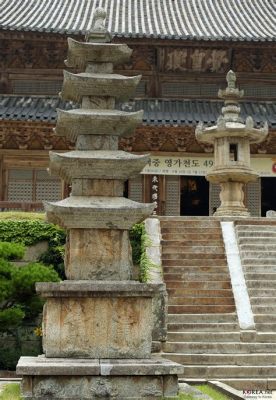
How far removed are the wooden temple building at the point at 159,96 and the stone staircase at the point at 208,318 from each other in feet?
22.3

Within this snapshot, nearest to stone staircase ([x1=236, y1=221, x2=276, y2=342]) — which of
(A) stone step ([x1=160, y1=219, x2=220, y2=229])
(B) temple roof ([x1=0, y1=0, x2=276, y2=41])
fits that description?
(A) stone step ([x1=160, y1=219, x2=220, y2=229])

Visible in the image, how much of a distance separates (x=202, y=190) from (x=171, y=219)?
8.88m

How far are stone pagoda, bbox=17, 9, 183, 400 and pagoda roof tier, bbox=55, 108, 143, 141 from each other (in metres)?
0.01

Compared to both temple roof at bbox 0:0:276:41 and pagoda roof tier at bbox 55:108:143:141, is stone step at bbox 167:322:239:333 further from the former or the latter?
temple roof at bbox 0:0:276:41

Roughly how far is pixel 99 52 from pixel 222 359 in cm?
576

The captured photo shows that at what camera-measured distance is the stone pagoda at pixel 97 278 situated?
8273 mm

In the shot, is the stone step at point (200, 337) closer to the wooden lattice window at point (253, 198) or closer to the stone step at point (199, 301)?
the stone step at point (199, 301)

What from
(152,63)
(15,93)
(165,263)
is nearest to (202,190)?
(152,63)

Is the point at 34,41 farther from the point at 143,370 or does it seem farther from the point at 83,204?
the point at 143,370

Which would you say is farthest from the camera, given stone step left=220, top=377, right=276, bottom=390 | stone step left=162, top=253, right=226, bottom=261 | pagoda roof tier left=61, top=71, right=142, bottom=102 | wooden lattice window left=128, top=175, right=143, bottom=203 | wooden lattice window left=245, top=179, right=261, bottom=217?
wooden lattice window left=245, top=179, right=261, bottom=217

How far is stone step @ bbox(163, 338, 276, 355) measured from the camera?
1200 centimetres

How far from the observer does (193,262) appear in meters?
14.6

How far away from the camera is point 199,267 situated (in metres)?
14.4

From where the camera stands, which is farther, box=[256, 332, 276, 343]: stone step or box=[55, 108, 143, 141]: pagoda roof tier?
box=[256, 332, 276, 343]: stone step
